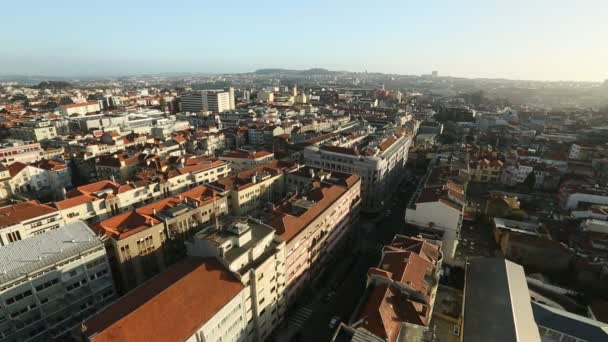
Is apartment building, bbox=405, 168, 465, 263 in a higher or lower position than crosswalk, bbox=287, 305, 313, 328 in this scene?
higher

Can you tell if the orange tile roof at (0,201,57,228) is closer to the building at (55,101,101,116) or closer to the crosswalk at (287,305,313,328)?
the crosswalk at (287,305,313,328)

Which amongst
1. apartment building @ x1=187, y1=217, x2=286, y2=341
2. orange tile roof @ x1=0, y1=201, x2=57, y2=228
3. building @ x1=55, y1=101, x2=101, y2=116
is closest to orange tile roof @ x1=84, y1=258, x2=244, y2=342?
apartment building @ x1=187, y1=217, x2=286, y2=341

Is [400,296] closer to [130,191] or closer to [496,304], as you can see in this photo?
[496,304]

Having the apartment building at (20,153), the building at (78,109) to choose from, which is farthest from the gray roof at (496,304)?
the building at (78,109)

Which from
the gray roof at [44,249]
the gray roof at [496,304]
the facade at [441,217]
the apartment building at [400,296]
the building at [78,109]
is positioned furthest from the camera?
the building at [78,109]

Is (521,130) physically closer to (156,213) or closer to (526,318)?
(526,318)

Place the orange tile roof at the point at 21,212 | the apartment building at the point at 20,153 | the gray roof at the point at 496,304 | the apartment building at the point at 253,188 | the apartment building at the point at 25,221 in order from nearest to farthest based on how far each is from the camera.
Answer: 1. the gray roof at the point at 496,304
2. the apartment building at the point at 25,221
3. the orange tile roof at the point at 21,212
4. the apartment building at the point at 253,188
5. the apartment building at the point at 20,153

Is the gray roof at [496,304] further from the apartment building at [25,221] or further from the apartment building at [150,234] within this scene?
the apartment building at [25,221]
